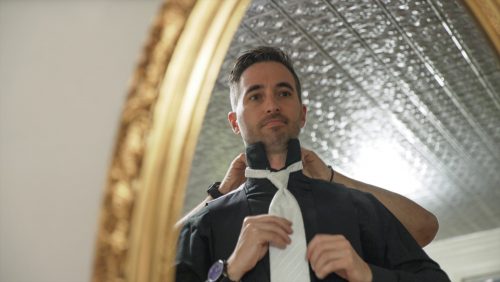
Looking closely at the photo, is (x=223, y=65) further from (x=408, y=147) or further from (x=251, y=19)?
(x=408, y=147)

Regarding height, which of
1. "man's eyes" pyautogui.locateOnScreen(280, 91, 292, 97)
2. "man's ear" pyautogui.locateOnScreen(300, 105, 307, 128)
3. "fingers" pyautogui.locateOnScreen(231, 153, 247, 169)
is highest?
"man's eyes" pyautogui.locateOnScreen(280, 91, 292, 97)

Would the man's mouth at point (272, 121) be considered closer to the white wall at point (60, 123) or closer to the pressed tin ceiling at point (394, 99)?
the pressed tin ceiling at point (394, 99)

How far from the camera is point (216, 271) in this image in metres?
0.57

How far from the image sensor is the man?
574 millimetres

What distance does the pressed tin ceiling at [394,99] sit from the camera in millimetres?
636

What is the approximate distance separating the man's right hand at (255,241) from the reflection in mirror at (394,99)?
6cm

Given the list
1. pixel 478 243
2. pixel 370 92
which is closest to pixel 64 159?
pixel 370 92

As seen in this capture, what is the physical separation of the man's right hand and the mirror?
57 millimetres

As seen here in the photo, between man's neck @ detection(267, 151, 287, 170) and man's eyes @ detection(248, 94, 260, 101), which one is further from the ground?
man's eyes @ detection(248, 94, 260, 101)

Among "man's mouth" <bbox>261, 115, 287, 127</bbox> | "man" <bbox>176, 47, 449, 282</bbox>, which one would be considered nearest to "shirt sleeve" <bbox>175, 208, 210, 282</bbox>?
"man" <bbox>176, 47, 449, 282</bbox>

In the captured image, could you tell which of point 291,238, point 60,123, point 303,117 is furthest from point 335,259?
point 60,123

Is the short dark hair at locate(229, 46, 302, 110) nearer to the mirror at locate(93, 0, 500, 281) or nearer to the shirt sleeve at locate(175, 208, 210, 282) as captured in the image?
the mirror at locate(93, 0, 500, 281)

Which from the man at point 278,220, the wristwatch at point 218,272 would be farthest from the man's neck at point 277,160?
the wristwatch at point 218,272

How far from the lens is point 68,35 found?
62 cm
